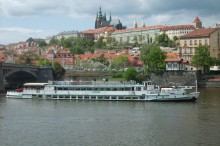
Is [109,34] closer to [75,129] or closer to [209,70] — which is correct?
[209,70]

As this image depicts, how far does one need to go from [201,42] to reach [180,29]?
56.6 meters

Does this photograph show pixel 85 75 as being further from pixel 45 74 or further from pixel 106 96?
pixel 106 96

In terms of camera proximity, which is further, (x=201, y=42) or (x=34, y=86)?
(x=201, y=42)

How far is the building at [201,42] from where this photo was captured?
330ft

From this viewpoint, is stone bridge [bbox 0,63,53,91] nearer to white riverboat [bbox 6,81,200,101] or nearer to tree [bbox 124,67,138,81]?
white riverboat [bbox 6,81,200,101]

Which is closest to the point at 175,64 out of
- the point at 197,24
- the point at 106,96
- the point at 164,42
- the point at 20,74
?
the point at 20,74

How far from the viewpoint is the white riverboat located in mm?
54656

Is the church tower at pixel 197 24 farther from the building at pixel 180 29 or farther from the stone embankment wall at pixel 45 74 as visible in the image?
the stone embankment wall at pixel 45 74

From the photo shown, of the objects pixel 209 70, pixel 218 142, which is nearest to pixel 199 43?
pixel 209 70

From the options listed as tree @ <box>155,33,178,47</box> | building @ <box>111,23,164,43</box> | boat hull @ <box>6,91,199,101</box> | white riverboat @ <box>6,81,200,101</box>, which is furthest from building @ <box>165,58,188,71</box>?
building @ <box>111,23,164,43</box>

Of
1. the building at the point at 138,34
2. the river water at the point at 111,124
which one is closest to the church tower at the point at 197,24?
the building at the point at 138,34

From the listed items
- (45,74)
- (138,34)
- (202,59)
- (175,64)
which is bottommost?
(45,74)

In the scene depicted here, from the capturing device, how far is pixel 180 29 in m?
157

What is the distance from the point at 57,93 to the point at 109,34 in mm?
136998
